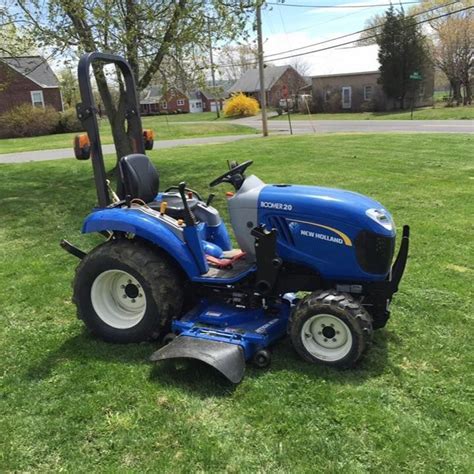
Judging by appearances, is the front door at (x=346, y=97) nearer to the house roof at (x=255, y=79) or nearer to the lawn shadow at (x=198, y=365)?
the house roof at (x=255, y=79)

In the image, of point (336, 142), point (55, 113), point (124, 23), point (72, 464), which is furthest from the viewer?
point (55, 113)

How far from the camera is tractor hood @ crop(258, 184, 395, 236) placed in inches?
135

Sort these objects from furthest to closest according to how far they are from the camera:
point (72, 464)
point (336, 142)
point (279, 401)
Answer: point (336, 142) < point (279, 401) < point (72, 464)

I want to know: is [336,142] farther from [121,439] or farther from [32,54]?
[121,439]

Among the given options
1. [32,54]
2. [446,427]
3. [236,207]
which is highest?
[32,54]

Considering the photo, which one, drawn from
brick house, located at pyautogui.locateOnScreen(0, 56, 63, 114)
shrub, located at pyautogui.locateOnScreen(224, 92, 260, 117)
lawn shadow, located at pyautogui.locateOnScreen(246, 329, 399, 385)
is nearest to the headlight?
lawn shadow, located at pyautogui.locateOnScreen(246, 329, 399, 385)

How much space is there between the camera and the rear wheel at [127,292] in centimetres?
379

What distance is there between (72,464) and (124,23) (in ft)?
27.0

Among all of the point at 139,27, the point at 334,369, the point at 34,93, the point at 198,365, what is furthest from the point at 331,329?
the point at 34,93

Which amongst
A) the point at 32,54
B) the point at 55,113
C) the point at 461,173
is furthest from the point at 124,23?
the point at 55,113

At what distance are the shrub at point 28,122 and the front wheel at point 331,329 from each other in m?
36.3

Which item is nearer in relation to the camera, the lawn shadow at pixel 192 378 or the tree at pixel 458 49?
the lawn shadow at pixel 192 378

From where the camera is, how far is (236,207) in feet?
12.2

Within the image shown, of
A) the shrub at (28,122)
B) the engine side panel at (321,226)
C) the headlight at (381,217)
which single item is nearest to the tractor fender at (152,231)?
the engine side panel at (321,226)
